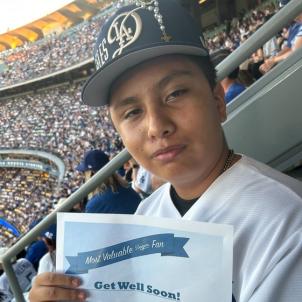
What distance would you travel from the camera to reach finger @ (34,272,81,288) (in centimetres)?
52

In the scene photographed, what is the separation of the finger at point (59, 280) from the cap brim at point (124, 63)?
27cm

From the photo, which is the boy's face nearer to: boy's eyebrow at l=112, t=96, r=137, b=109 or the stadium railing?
boy's eyebrow at l=112, t=96, r=137, b=109

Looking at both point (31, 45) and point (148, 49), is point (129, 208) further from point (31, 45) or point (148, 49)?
point (31, 45)

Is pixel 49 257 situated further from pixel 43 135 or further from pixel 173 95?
pixel 43 135

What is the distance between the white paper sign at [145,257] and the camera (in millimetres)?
416

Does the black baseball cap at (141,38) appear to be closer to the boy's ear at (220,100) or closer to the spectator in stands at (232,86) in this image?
the boy's ear at (220,100)

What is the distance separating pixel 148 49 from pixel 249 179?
21 centimetres

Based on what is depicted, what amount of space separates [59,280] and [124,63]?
0.30 metres

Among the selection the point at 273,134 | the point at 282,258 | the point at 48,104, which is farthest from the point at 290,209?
the point at 48,104

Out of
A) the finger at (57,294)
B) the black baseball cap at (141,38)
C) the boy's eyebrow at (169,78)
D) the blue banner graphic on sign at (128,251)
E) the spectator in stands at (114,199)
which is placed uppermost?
the black baseball cap at (141,38)

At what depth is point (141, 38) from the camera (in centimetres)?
54

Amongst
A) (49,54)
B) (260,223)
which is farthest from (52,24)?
(260,223)

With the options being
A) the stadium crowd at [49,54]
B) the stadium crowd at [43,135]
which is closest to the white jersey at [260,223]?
the stadium crowd at [43,135]

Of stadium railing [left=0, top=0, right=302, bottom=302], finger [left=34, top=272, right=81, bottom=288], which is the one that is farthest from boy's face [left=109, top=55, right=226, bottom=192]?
stadium railing [left=0, top=0, right=302, bottom=302]
